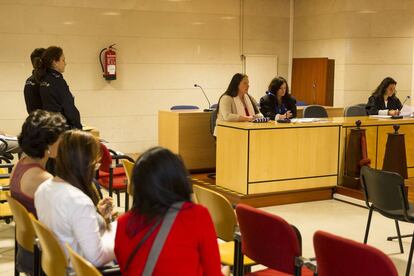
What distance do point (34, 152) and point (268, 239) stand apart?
142cm

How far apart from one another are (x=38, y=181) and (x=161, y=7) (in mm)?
7483

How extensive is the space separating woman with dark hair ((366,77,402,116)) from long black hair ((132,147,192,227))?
6.41 m

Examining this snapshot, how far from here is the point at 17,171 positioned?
10.8 ft

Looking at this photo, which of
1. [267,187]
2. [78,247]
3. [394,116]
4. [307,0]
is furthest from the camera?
[307,0]

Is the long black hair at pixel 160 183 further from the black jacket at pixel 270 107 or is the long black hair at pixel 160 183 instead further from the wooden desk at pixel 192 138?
the wooden desk at pixel 192 138

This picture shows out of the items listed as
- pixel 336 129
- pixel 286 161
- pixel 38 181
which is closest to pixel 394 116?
pixel 336 129

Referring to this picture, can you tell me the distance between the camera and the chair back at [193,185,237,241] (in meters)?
3.23

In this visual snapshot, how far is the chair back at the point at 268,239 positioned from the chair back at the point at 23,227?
42.6 inches

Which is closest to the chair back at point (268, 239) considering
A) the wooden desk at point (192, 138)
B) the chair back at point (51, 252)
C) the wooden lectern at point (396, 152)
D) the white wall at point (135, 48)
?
the chair back at point (51, 252)

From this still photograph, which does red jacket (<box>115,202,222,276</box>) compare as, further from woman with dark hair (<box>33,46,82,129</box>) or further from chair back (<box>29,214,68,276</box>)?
woman with dark hair (<box>33,46,82,129</box>)

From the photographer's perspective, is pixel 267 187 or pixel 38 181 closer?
pixel 38 181

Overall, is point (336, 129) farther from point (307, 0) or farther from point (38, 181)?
point (307, 0)

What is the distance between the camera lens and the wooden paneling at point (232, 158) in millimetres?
6219

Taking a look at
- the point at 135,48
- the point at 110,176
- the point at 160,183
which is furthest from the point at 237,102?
the point at 160,183
